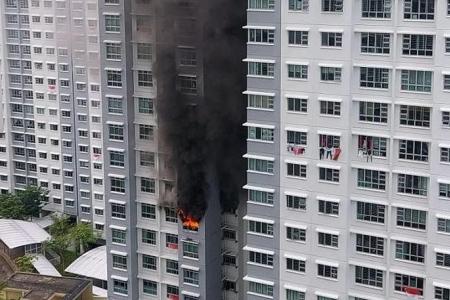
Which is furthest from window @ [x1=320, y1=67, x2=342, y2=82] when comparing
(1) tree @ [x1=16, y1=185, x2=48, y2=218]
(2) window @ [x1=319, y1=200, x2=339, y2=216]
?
(1) tree @ [x1=16, y1=185, x2=48, y2=218]

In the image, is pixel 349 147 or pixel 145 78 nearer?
pixel 349 147

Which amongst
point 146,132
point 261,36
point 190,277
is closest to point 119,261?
point 190,277

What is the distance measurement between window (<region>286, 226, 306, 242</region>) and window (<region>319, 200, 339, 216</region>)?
46.3 inches

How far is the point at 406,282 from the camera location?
87.3ft

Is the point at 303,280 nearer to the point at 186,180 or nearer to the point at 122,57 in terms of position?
the point at 186,180

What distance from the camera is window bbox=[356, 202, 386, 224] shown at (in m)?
26.7

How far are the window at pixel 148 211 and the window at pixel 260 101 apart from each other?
303 inches

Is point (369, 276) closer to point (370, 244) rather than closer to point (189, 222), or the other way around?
point (370, 244)

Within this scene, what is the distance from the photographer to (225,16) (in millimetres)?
30234

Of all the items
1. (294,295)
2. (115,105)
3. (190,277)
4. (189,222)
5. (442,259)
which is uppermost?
(115,105)

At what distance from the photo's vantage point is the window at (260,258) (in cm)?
2900

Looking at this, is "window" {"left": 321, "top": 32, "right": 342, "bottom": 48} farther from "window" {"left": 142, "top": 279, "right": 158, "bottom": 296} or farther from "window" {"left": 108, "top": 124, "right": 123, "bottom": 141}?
"window" {"left": 142, "top": 279, "right": 158, "bottom": 296}

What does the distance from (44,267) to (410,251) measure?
29.6 meters

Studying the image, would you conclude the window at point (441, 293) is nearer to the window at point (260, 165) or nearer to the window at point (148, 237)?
the window at point (260, 165)
